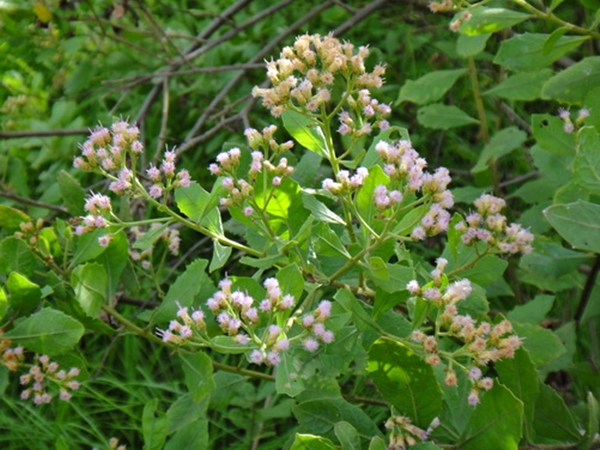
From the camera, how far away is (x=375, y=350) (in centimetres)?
134

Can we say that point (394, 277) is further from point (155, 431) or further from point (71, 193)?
point (71, 193)

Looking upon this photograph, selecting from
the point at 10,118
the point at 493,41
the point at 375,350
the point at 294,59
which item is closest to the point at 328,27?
the point at 493,41

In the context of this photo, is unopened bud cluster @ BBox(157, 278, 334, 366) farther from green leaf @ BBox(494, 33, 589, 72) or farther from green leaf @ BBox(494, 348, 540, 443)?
green leaf @ BBox(494, 33, 589, 72)

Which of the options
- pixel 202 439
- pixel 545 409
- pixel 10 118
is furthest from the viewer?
pixel 10 118

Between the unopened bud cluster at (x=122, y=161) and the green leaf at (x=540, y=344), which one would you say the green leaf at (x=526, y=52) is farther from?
the unopened bud cluster at (x=122, y=161)

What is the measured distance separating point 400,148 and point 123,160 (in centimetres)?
46

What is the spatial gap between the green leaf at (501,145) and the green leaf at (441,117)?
0.28 ft

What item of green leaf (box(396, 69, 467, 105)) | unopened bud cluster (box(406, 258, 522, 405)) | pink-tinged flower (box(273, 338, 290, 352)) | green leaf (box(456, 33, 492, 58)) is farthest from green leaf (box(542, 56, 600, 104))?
pink-tinged flower (box(273, 338, 290, 352))

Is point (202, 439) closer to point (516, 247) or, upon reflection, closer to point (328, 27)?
point (516, 247)

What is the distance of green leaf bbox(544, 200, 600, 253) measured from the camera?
1.40 meters

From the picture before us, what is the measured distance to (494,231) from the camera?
1493 mm

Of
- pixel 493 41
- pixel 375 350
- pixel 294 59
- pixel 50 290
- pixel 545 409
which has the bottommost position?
pixel 493 41

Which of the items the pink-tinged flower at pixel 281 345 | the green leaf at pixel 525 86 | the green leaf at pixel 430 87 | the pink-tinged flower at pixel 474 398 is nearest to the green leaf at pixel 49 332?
the pink-tinged flower at pixel 281 345

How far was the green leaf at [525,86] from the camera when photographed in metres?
2.31
